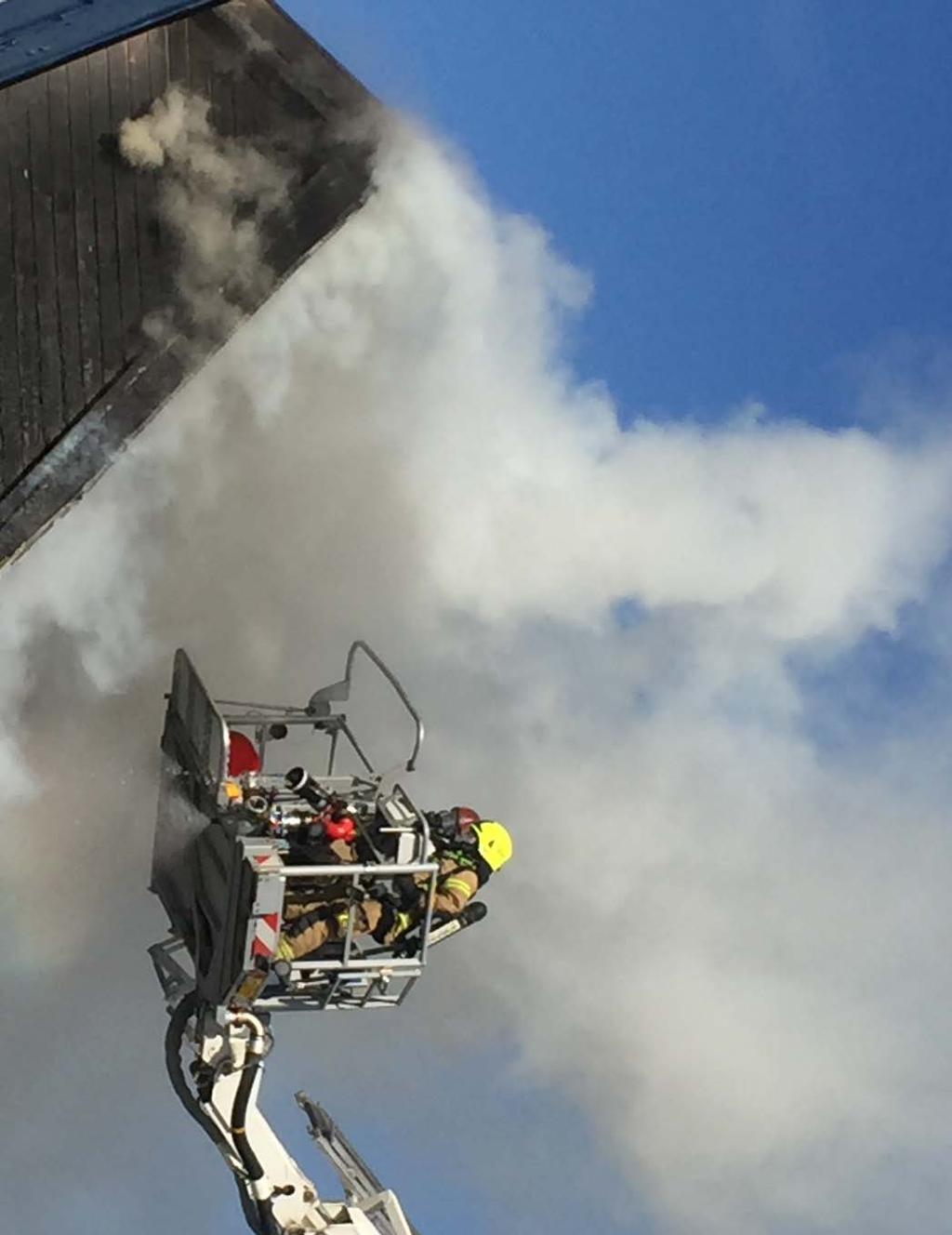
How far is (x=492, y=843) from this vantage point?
10117 millimetres

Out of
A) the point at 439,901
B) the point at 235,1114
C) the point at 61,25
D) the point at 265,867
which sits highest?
the point at 61,25

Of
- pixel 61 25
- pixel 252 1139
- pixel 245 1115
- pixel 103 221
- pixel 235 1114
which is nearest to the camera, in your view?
pixel 235 1114

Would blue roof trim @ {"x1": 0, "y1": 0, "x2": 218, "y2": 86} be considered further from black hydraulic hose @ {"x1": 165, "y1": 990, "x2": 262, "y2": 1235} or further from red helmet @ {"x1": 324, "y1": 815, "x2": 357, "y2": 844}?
black hydraulic hose @ {"x1": 165, "y1": 990, "x2": 262, "y2": 1235}

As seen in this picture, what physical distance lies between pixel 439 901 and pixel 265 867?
1.39 metres

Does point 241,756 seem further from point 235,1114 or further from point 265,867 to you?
point 235,1114

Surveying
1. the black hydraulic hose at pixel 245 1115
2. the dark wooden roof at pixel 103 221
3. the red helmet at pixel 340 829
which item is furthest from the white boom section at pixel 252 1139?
the dark wooden roof at pixel 103 221

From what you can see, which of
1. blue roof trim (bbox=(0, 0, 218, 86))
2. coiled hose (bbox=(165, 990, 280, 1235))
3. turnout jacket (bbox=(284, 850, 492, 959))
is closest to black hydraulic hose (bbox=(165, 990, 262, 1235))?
coiled hose (bbox=(165, 990, 280, 1235))

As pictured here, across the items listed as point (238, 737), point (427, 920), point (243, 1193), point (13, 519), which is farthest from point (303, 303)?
point (243, 1193)

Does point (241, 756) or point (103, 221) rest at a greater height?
point (103, 221)

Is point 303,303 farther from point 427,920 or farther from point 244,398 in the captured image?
point 427,920

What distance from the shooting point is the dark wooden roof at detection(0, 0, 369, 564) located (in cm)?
1103

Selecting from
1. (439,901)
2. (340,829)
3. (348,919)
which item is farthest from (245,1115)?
(340,829)

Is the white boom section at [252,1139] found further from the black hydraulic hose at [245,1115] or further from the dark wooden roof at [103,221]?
the dark wooden roof at [103,221]

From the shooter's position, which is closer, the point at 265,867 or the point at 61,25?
the point at 265,867
